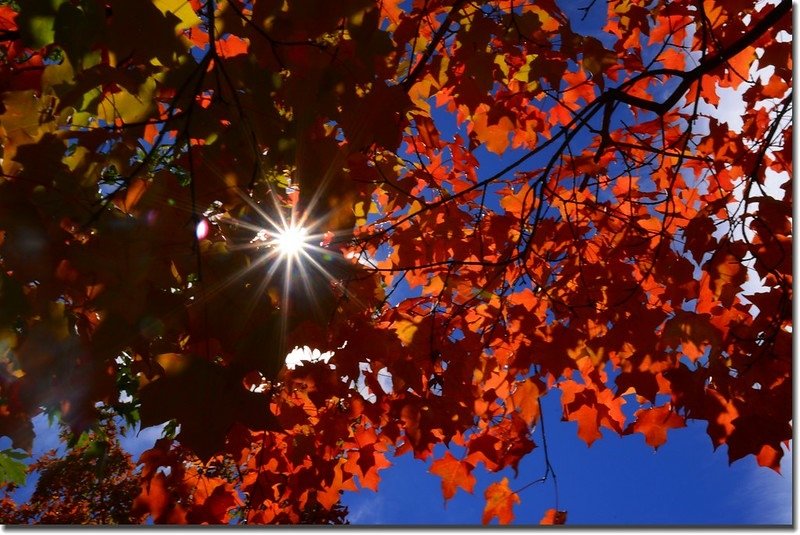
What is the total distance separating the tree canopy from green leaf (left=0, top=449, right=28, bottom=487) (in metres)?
1.28

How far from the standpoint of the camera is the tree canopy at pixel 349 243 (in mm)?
1719

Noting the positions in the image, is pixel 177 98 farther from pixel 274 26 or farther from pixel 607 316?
pixel 607 316

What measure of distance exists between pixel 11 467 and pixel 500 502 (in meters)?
3.25

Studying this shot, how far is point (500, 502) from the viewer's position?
3254 mm

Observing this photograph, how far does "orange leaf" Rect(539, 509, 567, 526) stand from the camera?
309 centimetres

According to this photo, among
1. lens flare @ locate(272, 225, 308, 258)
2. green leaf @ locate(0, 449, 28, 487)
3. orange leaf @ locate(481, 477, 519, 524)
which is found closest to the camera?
lens flare @ locate(272, 225, 308, 258)

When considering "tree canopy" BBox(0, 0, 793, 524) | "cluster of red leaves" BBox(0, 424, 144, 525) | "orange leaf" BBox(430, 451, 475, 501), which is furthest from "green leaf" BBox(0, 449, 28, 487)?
"cluster of red leaves" BBox(0, 424, 144, 525)

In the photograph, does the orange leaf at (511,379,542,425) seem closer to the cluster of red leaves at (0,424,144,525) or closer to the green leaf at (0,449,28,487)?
the green leaf at (0,449,28,487)

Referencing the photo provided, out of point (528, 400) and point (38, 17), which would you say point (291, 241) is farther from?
point (528, 400)

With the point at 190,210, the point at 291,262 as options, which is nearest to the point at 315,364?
the point at 291,262

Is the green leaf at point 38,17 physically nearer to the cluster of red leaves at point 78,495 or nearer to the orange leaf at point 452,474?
the orange leaf at point 452,474

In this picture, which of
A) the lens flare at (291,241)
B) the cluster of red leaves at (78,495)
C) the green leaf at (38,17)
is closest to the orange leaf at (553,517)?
the lens flare at (291,241)

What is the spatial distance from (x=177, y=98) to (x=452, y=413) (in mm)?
1893

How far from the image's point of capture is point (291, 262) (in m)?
1.95
